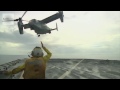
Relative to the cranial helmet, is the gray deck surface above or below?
below

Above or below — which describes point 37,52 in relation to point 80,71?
above

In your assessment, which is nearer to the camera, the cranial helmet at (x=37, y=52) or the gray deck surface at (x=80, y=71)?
the cranial helmet at (x=37, y=52)

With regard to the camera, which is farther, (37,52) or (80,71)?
(80,71)

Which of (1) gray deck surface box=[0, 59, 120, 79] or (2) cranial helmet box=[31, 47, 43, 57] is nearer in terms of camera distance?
(2) cranial helmet box=[31, 47, 43, 57]

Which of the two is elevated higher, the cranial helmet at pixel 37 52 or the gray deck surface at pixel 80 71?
the cranial helmet at pixel 37 52

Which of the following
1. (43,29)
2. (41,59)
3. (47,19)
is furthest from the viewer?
(47,19)
